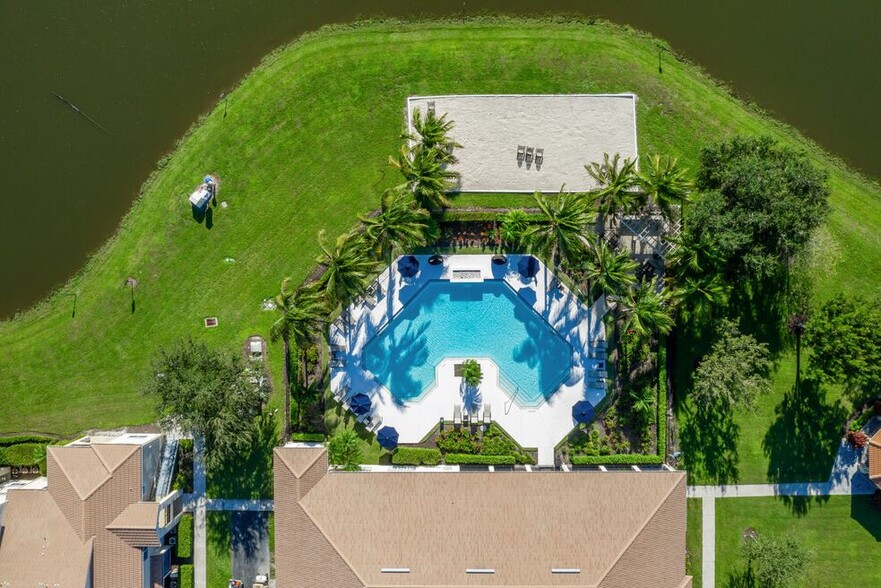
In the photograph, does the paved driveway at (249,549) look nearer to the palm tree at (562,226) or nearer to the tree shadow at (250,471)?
the tree shadow at (250,471)

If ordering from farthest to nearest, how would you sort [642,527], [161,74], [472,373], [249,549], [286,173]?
[161,74]
[286,173]
[249,549]
[472,373]
[642,527]

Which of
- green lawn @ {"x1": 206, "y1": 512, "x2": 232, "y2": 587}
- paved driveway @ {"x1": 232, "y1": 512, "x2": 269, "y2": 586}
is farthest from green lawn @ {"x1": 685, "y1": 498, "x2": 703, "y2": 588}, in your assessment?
green lawn @ {"x1": 206, "y1": 512, "x2": 232, "y2": 587}

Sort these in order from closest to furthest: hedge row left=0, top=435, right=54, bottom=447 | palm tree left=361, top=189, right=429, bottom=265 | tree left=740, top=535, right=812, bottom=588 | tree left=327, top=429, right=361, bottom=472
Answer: tree left=740, top=535, right=812, bottom=588 < palm tree left=361, top=189, right=429, bottom=265 < tree left=327, top=429, right=361, bottom=472 < hedge row left=0, top=435, right=54, bottom=447

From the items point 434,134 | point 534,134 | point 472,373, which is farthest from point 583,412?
point 434,134

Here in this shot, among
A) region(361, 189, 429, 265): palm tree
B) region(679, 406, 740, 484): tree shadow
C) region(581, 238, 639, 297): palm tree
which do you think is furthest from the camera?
region(679, 406, 740, 484): tree shadow

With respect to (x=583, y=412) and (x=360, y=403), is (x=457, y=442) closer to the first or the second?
(x=360, y=403)

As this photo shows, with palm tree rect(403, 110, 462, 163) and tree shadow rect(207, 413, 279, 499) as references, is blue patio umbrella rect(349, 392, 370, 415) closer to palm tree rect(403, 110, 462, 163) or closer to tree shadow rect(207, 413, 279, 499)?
tree shadow rect(207, 413, 279, 499)

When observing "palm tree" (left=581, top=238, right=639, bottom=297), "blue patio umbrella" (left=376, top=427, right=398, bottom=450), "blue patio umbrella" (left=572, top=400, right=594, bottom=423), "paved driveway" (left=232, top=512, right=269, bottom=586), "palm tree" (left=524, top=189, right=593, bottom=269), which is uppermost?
"palm tree" (left=524, top=189, right=593, bottom=269)
